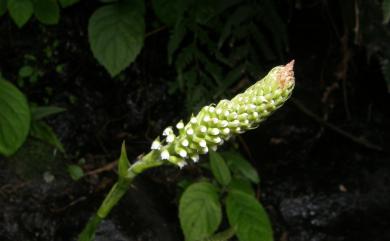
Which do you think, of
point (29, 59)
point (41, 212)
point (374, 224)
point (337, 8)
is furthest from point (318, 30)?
point (41, 212)

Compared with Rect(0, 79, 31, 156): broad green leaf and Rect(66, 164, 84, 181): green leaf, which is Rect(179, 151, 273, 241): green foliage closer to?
Rect(0, 79, 31, 156): broad green leaf

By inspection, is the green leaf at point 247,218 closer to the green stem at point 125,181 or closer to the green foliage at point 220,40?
the green stem at point 125,181

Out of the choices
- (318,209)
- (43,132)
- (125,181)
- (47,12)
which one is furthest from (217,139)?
(318,209)

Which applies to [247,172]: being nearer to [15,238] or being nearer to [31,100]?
[15,238]

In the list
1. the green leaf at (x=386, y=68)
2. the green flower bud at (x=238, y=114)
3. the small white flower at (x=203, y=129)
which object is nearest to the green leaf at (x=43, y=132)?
the green flower bud at (x=238, y=114)

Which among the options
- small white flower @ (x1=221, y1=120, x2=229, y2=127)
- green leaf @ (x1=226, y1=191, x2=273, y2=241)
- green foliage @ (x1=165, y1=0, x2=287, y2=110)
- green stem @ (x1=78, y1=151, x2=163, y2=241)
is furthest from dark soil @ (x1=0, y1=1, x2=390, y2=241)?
small white flower @ (x1=221, y1=120, x2=229, y2=127)
